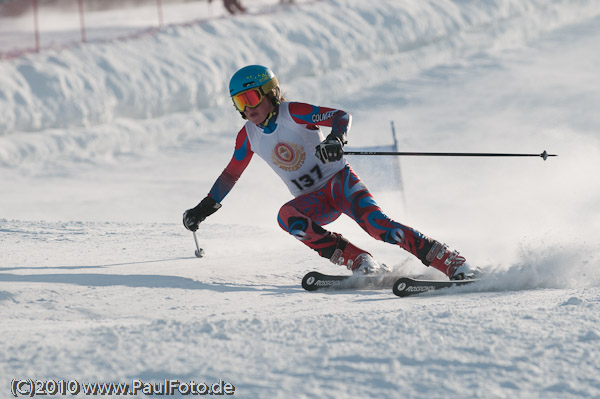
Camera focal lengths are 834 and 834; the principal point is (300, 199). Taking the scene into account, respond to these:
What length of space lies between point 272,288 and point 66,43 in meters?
8.54

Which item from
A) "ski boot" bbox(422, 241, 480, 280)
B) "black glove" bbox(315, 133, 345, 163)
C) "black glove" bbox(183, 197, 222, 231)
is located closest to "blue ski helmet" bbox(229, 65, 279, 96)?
"black glove" bbox(315, 133, 345, 163)

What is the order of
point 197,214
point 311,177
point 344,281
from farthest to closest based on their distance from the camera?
point 197,214
point 311,177
point 344,281

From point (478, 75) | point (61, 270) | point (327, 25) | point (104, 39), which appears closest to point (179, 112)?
point (104, 39)

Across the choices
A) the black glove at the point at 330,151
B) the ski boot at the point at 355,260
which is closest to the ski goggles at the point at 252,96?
the black glove at the point at 330,151

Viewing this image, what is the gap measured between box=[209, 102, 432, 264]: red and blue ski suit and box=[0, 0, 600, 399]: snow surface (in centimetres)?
36

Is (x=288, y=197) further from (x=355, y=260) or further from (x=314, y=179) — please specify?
(x=355, y=260)

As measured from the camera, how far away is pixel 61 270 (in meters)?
4.40

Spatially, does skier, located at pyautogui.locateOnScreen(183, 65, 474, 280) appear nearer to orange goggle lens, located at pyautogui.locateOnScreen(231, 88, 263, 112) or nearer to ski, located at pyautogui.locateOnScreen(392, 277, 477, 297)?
orange goggle lens, located at pyautogui.locateOnScreen(231, 88, 263, 112)

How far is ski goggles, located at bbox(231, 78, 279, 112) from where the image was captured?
4.42 metres

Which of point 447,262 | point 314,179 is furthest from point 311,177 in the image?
point 447,262

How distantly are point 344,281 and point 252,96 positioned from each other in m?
1.09

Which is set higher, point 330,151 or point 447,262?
point 330,151

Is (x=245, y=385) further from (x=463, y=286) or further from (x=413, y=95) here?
(x=413, y=95)

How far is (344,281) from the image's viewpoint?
4.23m
